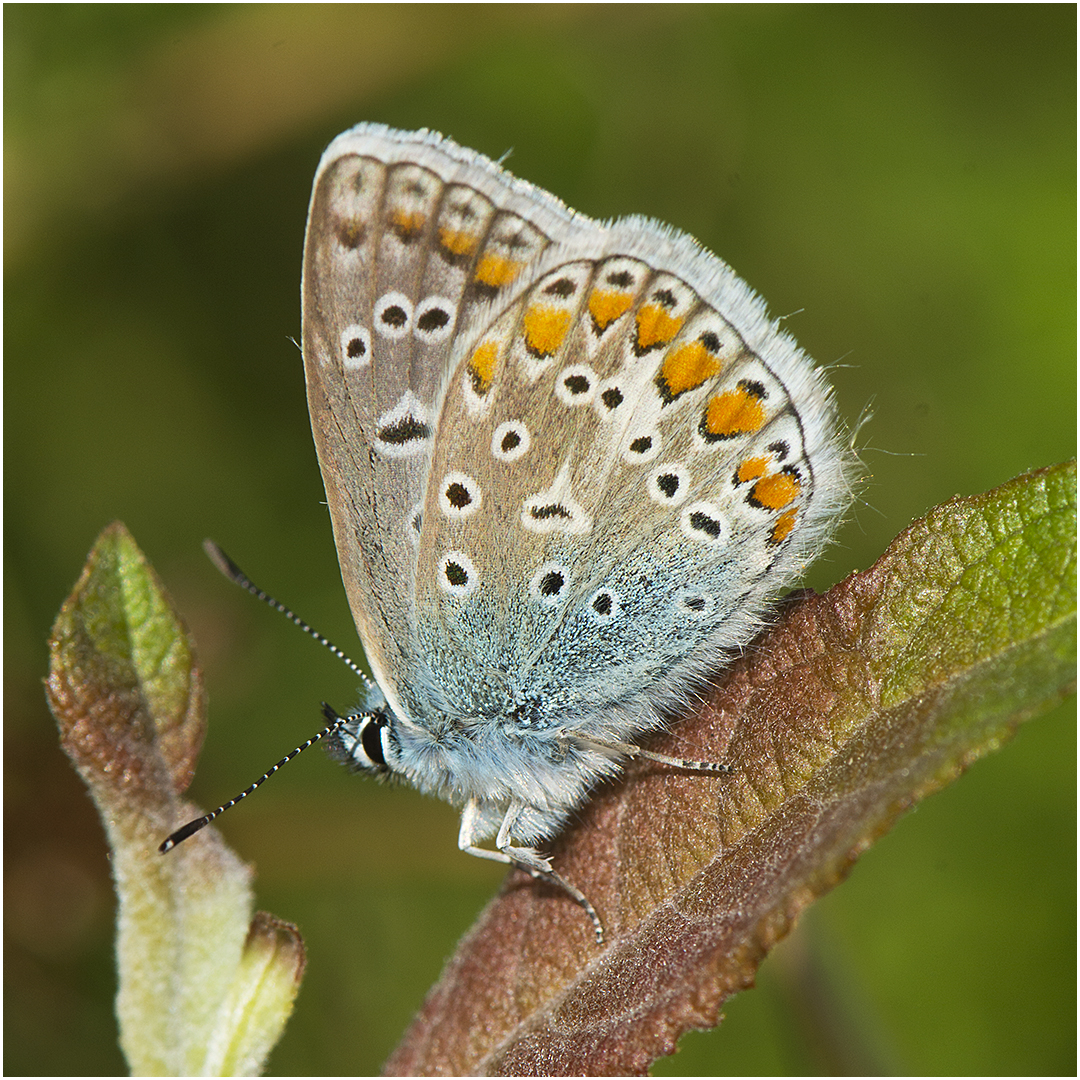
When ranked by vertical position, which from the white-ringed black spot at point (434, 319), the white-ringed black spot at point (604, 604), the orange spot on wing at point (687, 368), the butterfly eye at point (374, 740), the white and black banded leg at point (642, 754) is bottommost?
the white and black banded leg at point (642, 754)

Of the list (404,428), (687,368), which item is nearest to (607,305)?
(687,368)

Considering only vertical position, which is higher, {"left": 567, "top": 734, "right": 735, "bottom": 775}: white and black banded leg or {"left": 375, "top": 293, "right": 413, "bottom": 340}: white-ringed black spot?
{"left": 375, "top": 293, "right": 413, "bottom": 340}: white-ringed black spot

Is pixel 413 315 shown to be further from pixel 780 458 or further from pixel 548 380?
pixel 780 458

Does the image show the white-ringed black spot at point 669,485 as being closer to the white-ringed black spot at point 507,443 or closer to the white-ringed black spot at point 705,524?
the white-ringed black spot at point 705,524

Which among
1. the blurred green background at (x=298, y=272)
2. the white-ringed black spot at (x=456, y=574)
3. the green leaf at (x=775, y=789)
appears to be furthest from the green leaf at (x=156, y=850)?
the blurred green background at (x=298, y=272)

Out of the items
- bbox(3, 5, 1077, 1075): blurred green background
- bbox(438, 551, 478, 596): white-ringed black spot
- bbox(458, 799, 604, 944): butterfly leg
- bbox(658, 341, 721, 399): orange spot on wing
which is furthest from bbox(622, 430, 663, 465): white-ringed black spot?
bbox(3, 5, 1077, 1075): blurred green background

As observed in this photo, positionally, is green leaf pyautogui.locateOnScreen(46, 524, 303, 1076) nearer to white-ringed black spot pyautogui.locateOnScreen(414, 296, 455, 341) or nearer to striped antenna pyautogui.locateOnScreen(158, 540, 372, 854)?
striped antenna pyautogui.locateOnScreen(158, 540, 372, 854)
